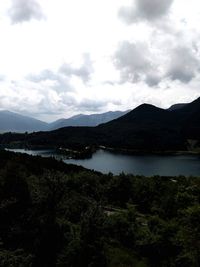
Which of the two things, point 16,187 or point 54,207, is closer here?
point 54,207

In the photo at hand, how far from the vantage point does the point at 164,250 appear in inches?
1687

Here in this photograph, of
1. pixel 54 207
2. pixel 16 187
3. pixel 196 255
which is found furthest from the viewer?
pixel 16 187

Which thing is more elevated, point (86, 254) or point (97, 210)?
point (97, 210)

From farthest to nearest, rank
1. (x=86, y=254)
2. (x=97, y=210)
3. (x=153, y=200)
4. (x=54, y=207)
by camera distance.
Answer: (x=153, y=200), (x=54, y=207), (x=97, y=210), (x=86, y=254)

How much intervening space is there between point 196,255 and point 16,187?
93.4 ft

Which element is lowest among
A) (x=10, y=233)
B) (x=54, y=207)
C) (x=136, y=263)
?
(x=136, y=263)

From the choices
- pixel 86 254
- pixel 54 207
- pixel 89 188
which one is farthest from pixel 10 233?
pixel 89 188

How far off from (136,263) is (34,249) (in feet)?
40.9

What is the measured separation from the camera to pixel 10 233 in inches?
1743

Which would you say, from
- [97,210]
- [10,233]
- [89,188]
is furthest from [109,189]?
[97,210]

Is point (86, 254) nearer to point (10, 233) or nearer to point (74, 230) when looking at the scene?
point (74, 230)

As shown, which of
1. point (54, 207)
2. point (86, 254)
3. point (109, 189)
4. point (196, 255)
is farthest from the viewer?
point (109, 189)

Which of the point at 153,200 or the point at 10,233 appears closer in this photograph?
the point at 10,233

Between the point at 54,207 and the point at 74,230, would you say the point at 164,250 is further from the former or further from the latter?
the point at 54,207
